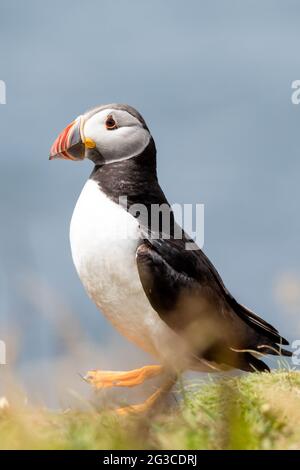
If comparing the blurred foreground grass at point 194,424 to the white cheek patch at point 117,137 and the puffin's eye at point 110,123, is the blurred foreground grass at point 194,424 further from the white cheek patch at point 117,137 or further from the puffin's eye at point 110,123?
the puffin's eye at point 110,123

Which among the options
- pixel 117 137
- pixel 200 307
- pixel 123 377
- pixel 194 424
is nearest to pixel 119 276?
pixel 200 307

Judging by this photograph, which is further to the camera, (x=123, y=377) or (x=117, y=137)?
(x=117, y=137)

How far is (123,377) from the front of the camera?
727 centimetres

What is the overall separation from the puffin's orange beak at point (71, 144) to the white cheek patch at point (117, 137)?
0.27 feet

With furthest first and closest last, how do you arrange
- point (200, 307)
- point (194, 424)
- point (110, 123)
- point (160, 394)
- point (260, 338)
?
1. point (110, 123)
2. point (260, 338)
3. point (200, 307)
4. point (160, 394)
5. point (194, 424)

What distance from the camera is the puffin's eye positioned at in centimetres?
754

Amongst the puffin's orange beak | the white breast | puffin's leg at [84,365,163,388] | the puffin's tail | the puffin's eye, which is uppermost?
the puffin's eye

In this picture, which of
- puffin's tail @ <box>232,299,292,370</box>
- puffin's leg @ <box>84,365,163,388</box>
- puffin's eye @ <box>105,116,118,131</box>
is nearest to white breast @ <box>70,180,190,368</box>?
puffin's leg @ <box>84,365,163,388</box>

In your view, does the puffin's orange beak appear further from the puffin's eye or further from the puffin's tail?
the puffin's tail

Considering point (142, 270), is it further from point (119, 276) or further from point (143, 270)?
point (119, 276)

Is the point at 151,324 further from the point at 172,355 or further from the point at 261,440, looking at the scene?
the point at 261,440

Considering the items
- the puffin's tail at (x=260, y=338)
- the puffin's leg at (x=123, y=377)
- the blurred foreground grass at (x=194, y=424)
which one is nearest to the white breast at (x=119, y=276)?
the puffin's leg at (x=123, y=377)

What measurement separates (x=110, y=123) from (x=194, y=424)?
3.43 metres
